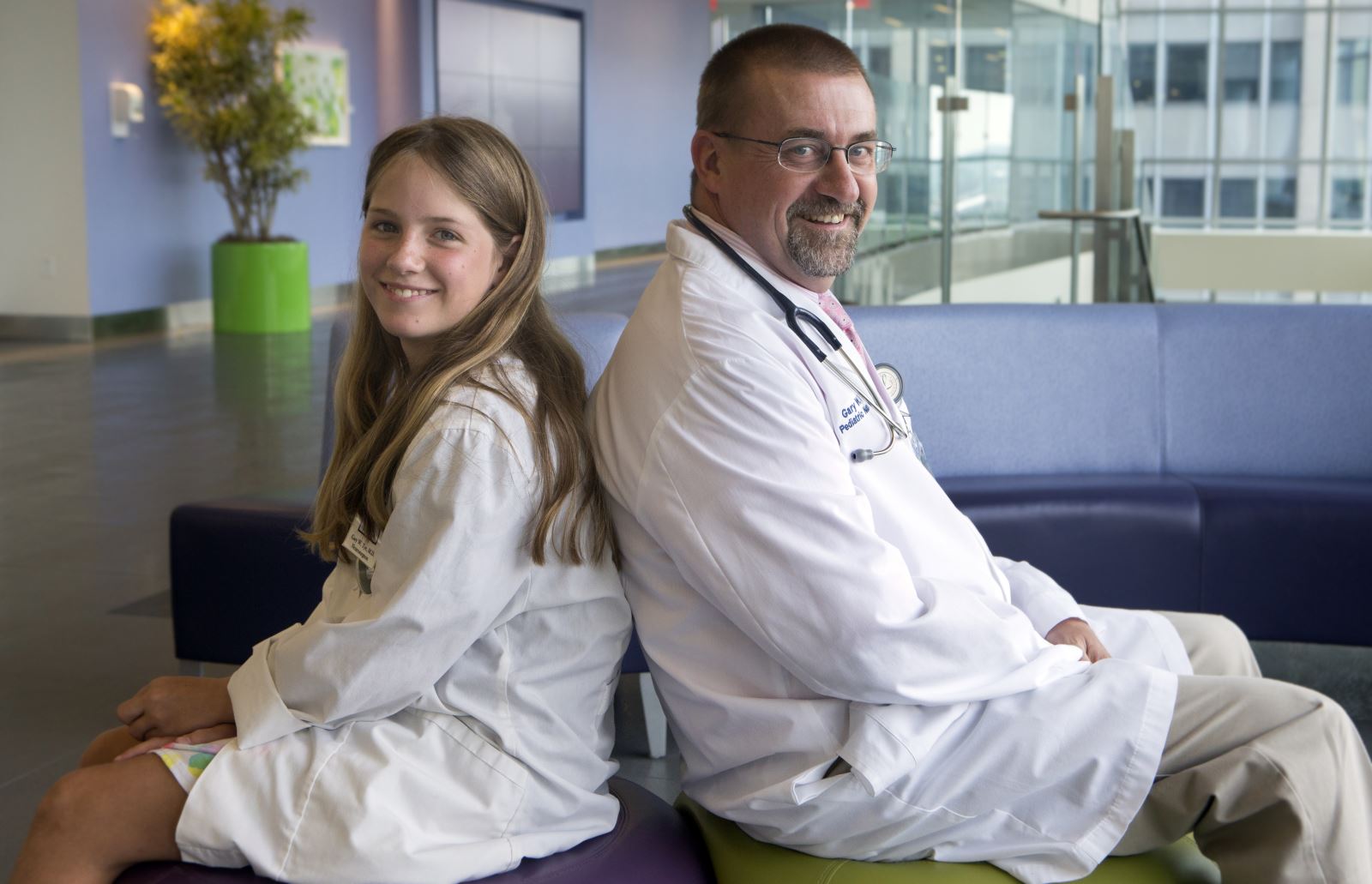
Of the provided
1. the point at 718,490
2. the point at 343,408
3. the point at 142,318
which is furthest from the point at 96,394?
the point at 718,490

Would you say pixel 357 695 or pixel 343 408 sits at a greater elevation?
pixel 343 408

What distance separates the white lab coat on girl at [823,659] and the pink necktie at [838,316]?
0.93 ft

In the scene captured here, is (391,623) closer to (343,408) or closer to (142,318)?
(343,408)

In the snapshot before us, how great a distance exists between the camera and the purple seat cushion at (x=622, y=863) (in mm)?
1719

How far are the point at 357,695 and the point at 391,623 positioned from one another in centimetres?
9

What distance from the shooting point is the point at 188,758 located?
1.73m

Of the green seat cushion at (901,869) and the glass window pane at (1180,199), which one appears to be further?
the glass window pane at (1180,199)

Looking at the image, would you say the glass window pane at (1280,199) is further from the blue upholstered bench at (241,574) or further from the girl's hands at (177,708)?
the girl's hands at (177,708)

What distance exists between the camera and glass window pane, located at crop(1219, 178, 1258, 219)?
403 inches

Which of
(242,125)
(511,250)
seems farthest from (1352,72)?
→ (511,250)

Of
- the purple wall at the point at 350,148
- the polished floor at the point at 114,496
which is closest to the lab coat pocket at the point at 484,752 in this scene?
the polished floor at the point at 114,496

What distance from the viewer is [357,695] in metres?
1.69

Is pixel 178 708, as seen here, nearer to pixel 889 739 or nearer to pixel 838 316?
pixel 889 739

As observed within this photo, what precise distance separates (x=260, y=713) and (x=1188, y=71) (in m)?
9.24
